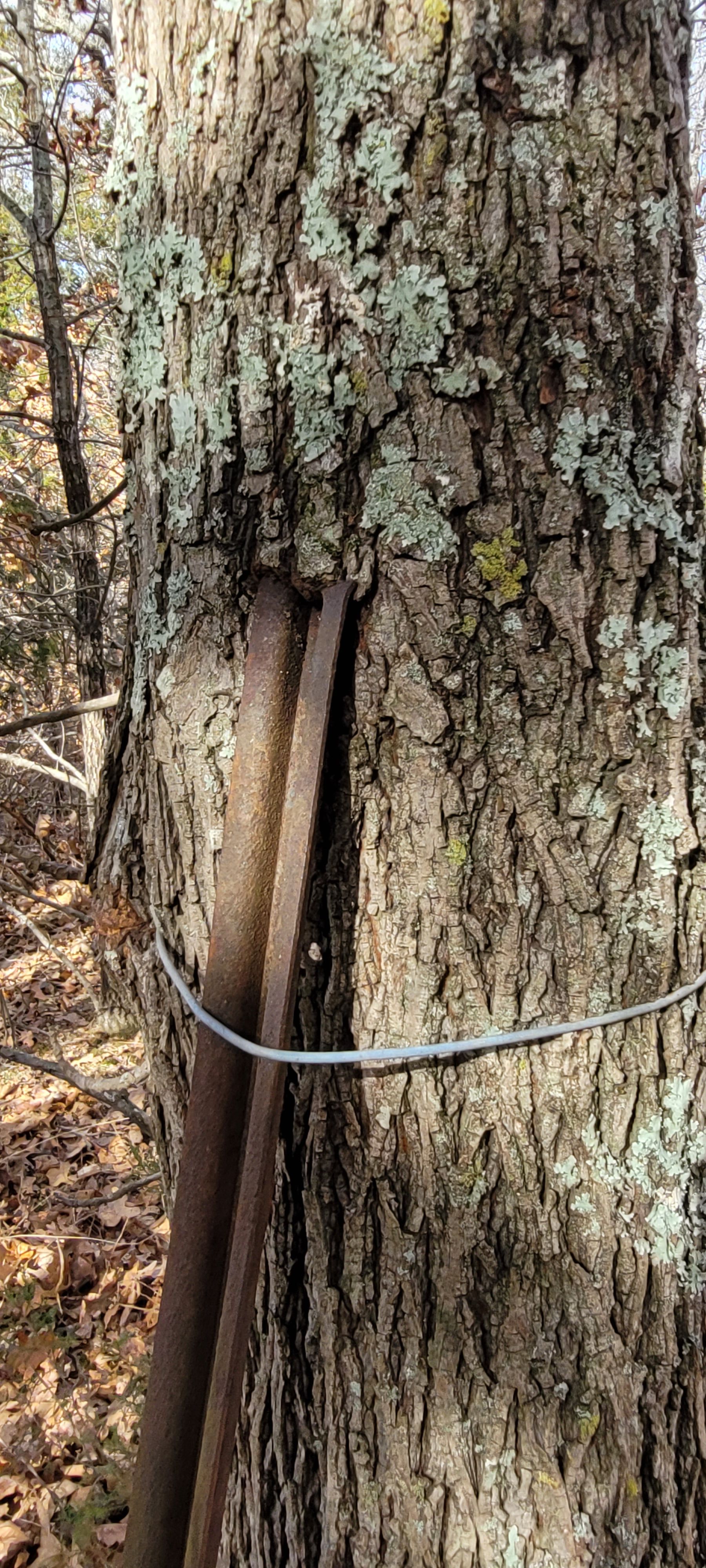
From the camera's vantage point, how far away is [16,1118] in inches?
161

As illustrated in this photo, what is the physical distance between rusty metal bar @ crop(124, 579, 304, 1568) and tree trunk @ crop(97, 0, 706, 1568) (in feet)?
0.22

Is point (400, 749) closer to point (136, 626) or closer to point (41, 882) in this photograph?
point (136, 626)

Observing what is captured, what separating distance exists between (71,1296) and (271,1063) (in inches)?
95.1

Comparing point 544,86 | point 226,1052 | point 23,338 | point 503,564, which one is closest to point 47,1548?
point 226,1052

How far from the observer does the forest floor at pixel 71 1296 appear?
216 cm

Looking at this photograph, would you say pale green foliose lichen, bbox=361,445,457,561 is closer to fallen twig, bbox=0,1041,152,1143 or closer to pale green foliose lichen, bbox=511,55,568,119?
pale green foliose lichen, bbox=511,55,568,119

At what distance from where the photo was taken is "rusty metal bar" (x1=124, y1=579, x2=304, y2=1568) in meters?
1.10

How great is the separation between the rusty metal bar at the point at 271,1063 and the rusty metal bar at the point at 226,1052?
17 mm

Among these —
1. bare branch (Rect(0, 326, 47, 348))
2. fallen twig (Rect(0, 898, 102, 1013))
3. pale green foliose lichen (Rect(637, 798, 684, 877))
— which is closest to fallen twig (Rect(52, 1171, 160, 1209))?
fallen twig (Rect(0, 898, 102, 1013))

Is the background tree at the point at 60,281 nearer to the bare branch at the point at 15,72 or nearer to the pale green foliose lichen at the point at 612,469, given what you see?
the bare branch at the point at 15,72

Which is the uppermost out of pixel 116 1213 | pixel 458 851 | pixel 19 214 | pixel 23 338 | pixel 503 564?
pixel 19 214

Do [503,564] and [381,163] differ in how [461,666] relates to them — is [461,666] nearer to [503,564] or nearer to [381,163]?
[503,564]

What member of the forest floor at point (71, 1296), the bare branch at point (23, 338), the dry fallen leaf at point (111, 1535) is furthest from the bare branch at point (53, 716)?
the bare branch at point (23, 338)

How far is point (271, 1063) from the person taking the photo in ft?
3.74
